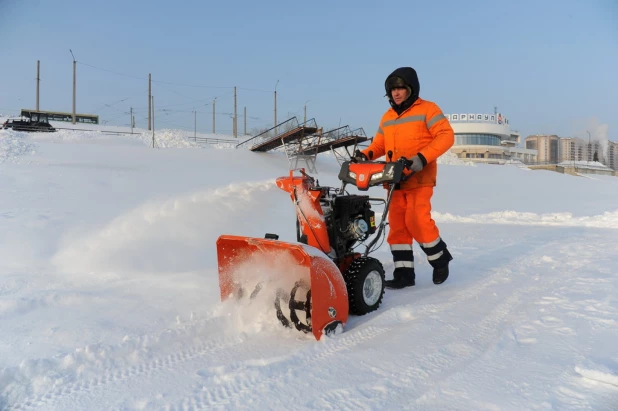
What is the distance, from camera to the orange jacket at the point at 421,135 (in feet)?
13.7

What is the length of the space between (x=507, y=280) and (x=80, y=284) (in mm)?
4296

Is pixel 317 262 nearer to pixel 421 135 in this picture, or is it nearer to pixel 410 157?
pixel 410 157

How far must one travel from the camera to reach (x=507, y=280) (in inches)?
179

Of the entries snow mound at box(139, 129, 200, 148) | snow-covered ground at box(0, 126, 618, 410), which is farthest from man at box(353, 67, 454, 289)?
snow mound at box(139, 129, 200, 148)

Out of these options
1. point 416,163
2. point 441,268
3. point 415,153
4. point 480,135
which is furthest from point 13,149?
point 480,135

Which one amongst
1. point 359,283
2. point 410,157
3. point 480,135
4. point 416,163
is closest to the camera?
point 359,283

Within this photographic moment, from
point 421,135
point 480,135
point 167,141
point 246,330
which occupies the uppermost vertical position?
point 480,135

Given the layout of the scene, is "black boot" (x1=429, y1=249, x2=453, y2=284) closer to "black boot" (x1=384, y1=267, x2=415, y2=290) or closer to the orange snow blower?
"black boot" (x1=384, y1=267, x2=415, y2=290)

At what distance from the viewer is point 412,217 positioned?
4398mm

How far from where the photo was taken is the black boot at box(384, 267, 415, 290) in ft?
14.3

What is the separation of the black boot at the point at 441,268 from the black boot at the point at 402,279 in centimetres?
24

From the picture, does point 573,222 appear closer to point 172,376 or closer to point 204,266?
point 204,266

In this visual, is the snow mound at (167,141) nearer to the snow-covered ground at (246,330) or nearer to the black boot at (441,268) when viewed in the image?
the snow-covered ground at (246,330)

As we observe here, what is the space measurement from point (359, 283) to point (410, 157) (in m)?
1.57
